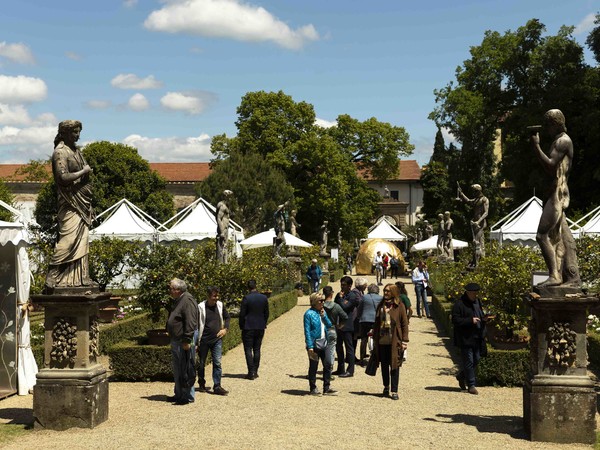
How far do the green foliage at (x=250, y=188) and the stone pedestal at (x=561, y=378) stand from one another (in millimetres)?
37340

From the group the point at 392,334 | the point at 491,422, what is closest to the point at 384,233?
the point at 392,334

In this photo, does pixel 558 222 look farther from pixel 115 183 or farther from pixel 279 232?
pixel 115 183

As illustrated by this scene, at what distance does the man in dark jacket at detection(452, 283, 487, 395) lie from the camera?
37.2 ft

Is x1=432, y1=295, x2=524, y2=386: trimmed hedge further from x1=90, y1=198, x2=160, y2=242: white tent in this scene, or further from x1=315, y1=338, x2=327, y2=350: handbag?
x1=90, y1=198, x2=160, y2=242: white tent

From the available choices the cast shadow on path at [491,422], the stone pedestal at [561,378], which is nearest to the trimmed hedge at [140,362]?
the cast shadow on path at [491,422]

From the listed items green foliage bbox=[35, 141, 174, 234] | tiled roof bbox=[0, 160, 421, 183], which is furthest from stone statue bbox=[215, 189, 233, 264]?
tiled roof bbox=[0, 160, 421, 183]

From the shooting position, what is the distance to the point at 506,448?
8.18 meters

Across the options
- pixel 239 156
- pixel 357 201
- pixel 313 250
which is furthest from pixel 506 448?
pixel 357 201

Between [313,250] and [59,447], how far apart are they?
102 ft

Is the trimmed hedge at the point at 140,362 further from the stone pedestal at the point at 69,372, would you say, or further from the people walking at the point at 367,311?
the people walking at the point at 367,311

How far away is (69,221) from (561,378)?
5920mm

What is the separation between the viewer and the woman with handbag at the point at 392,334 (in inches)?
424

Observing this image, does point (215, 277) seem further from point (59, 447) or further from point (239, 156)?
point (239, 156)

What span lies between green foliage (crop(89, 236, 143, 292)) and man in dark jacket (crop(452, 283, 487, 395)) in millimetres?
12085
